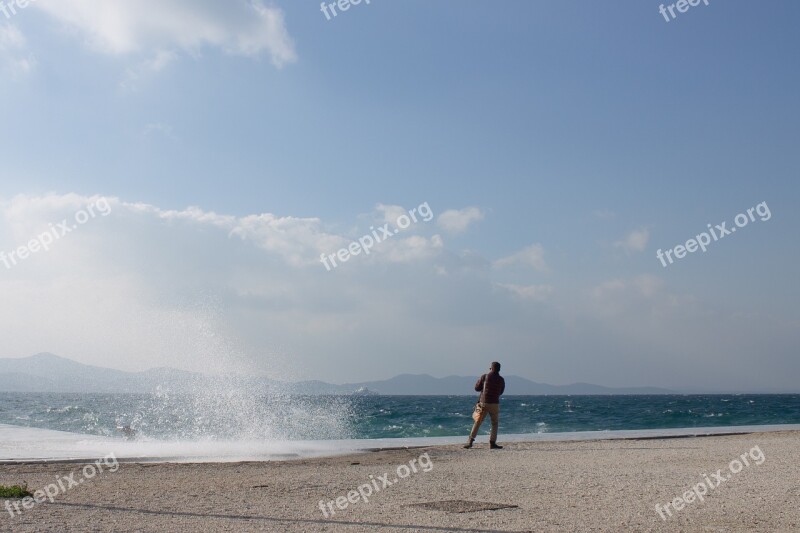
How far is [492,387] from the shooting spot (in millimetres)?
17938

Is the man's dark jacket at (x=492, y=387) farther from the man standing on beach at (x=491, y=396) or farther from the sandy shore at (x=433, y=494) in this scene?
the sandy shore at (x=433, y=494)

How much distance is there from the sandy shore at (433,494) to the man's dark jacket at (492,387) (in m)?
2.54

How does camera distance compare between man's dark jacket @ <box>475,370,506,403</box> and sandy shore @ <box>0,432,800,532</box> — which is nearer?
sandy shore @ <box>0,432,800,532</box>

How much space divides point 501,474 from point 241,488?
421 cm

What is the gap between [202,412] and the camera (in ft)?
119

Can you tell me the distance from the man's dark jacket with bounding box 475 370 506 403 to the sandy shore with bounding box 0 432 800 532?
2.54m

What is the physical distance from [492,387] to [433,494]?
27.5 ft

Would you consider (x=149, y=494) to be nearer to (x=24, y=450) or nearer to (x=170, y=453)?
(x=170, y=453)

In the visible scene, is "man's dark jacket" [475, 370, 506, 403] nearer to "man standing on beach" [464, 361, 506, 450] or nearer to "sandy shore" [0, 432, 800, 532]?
"man standing on beach" [464, 361, 506, 450]

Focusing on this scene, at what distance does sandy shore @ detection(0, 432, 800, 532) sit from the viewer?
7656 millimetres

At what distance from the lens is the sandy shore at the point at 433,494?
7656 mm

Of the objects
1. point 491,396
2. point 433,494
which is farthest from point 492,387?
point 433,494

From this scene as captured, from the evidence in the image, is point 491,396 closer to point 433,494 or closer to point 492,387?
point 492,387

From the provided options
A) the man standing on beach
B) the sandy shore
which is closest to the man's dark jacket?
the man standing on beach
